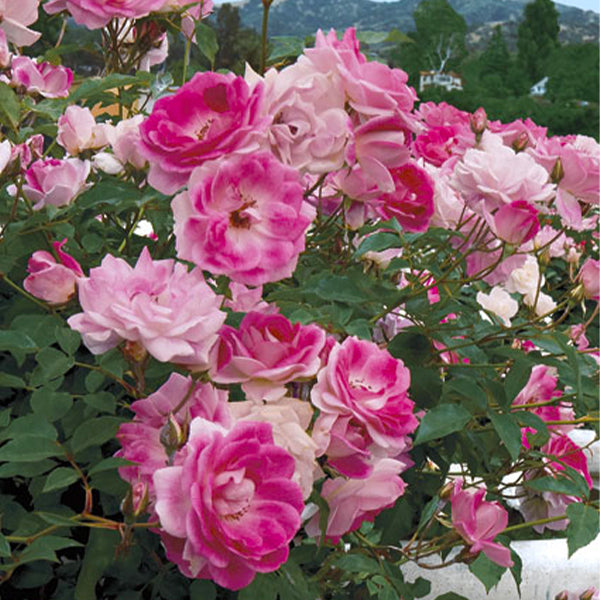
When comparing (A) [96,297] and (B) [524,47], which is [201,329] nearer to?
(A) [96,297]

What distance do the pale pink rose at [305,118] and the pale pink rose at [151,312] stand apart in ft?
0.46

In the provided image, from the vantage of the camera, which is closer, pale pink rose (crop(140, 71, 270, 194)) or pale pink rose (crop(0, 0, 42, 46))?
pale pink rose (crop(140, 71, 270, 194))

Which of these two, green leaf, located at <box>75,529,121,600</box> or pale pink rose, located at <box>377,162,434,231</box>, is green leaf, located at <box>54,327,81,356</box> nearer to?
green leaf, located at <box>75,529,121,600</box>

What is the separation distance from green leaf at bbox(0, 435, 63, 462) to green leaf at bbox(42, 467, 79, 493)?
16mm

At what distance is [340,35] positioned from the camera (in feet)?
2.95

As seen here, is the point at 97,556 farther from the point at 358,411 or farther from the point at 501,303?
the point at 501,303

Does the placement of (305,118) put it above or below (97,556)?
above

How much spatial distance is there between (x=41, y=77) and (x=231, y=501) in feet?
2.75

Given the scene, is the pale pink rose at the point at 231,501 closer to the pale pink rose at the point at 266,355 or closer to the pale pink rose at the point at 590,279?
the pale pink rose at the point at 266,355

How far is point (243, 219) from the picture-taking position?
684mm

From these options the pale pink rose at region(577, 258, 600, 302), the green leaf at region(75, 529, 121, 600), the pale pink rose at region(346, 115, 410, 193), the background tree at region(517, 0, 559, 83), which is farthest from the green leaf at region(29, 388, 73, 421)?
the background tree at region(517, 0, 559, 83)

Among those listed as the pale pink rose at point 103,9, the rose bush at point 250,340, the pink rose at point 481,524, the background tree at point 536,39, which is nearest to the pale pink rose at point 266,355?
the rose bush at point 250,340

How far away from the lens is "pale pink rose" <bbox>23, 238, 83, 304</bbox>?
2.47 feet

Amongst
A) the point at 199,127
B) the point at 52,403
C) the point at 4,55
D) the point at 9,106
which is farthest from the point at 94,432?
the point at 4,55
